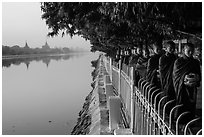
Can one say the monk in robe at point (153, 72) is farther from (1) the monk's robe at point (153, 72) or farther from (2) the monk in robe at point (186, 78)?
(2) the monk in robe at point (186, 78)

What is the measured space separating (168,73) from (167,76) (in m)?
0.06

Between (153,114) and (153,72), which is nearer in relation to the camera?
(153,114)

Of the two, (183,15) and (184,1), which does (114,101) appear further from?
(184,1)

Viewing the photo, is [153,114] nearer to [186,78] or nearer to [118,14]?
[186,78]

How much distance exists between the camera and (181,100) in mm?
4180

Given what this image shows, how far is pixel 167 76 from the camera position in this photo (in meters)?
4.80

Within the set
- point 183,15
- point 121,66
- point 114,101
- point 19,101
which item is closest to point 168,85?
point 183,15

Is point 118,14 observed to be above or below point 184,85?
above

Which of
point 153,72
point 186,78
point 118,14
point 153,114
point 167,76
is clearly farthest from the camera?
point 153,72

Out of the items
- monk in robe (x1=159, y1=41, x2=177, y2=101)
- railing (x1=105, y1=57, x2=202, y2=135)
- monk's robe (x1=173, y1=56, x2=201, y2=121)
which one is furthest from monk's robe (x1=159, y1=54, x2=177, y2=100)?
monk's robe (x1=173, y1=56, x2=201, y2=121)

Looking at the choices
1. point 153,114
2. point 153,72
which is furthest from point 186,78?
point 153,72

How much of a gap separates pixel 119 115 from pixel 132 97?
2002 millimetres

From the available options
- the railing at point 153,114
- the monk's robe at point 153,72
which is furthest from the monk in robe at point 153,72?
the railing at point 153,114

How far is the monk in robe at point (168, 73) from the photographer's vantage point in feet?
15.2
